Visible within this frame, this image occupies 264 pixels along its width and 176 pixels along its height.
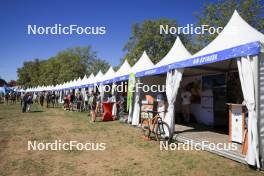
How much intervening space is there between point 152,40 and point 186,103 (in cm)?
3311

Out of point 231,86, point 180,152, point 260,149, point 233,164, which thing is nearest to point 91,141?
point 180,152

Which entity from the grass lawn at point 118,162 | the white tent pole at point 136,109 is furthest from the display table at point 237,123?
the white tent pole at point 136,109

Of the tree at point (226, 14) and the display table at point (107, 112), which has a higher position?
the tree at point (226, 14)

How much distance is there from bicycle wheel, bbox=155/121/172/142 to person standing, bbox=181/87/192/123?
384 centimetres

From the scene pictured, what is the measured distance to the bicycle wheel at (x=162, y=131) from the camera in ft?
28.7

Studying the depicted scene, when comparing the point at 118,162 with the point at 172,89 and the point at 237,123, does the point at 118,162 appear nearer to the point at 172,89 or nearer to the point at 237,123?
the point at 237,123

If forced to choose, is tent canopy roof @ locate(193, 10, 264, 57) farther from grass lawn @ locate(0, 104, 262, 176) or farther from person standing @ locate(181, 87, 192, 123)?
person standing @ locate(181, 87, 192, 123)

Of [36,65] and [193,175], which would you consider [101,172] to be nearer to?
[193,175]

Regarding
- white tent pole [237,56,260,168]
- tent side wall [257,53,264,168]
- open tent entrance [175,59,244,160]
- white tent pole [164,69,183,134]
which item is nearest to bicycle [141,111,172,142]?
white tent pole [164,69,183,134]

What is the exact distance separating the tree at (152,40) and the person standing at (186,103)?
97.0ft

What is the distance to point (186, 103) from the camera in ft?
41.3

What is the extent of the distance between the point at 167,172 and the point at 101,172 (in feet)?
4.97
